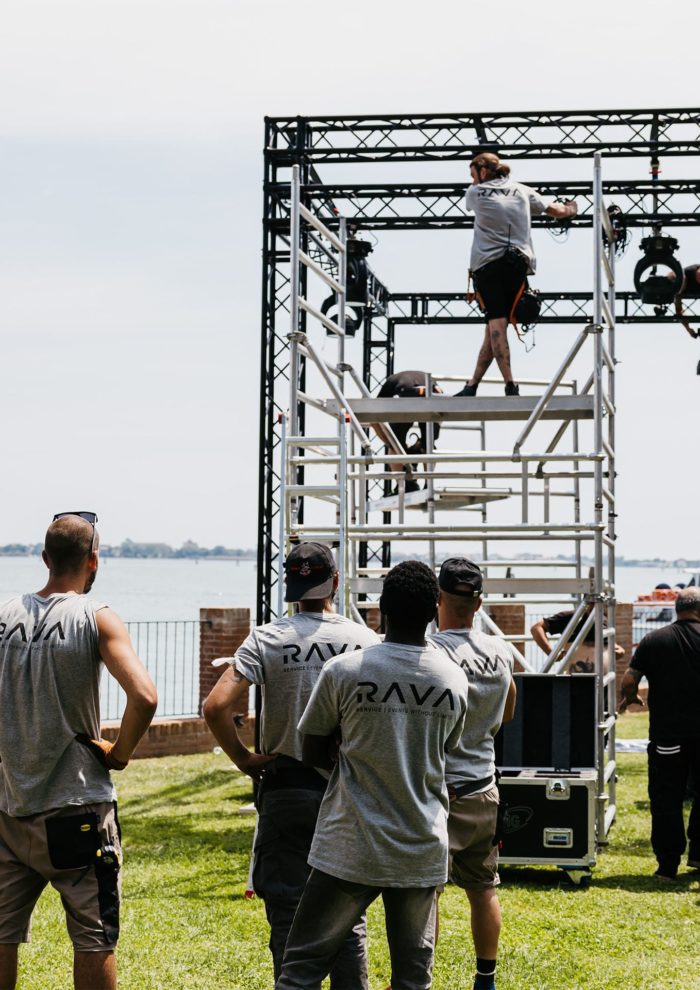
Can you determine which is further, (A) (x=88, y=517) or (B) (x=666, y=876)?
(B) (x=666, y=876)

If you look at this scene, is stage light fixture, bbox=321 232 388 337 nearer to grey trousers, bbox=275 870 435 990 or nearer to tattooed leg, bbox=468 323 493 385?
tattooed leg, bbox=468 323 493 385

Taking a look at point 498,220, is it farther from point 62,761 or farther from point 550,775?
point 62,761

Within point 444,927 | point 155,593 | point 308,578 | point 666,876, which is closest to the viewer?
point 308,578

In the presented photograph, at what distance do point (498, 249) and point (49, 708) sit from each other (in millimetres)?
5964

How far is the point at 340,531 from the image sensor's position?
870cm

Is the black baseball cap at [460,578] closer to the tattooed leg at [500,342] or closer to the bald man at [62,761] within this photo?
the bald man at [62,761]

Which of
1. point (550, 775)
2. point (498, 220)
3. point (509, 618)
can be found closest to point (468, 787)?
point (550, 775)

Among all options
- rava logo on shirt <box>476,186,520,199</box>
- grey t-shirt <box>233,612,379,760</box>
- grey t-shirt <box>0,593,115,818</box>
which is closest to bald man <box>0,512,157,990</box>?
grey t-shirt <box>0,593,115,818</box>

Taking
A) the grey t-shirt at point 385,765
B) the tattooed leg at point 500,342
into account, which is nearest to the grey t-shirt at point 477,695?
the grey t-shirt at point 385,765

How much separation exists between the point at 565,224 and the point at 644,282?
1224mm

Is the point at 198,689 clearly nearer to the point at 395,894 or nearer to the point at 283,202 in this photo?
the point at 283,202

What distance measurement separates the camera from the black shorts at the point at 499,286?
948 cm

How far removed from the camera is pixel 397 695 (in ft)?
13.4

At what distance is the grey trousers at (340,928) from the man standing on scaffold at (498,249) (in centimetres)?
598
